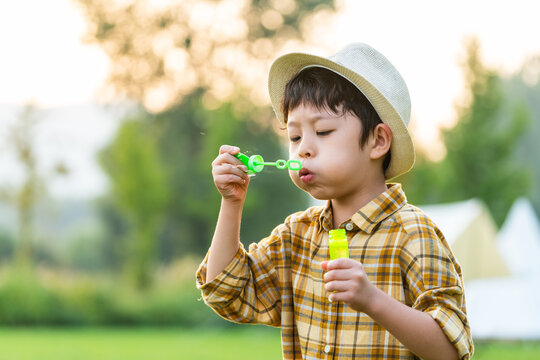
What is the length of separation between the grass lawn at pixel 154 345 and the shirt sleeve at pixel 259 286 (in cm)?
669

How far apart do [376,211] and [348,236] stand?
0.36ft

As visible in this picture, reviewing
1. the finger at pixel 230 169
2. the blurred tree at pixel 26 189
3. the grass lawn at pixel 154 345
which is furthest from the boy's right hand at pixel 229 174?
the blurred tree at pixel 26 189

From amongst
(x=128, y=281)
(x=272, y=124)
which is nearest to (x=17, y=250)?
(x=128, y=281)

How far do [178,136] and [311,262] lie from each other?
1703 centimetres

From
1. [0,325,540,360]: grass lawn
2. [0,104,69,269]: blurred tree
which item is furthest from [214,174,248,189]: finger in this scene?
[0,104,69,269]: blurred tree

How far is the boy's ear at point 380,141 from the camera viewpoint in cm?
206

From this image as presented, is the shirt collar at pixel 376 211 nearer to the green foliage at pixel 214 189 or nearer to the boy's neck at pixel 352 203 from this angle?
the boy's neck at pixel 352 203

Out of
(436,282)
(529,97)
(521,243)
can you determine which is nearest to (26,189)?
(521,243)

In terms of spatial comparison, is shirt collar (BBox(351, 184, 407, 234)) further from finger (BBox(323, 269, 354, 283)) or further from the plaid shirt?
finger (BBox(323, 269, 354, 283))

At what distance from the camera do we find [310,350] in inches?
80.4

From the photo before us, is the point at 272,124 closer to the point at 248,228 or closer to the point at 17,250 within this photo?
the point at 248,228

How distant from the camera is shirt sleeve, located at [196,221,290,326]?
7.20 ft

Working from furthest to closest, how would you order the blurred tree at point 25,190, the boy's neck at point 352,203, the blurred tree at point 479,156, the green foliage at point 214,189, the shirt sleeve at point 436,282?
1. the green foliage at point 214,189
2. the blurred tree at point 25,190
3. the blurred tree at point 479,156
4. the boy's neck at point 352,203
5. the shirt sleeve at point 436,282

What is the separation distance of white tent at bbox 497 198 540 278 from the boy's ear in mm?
7564
